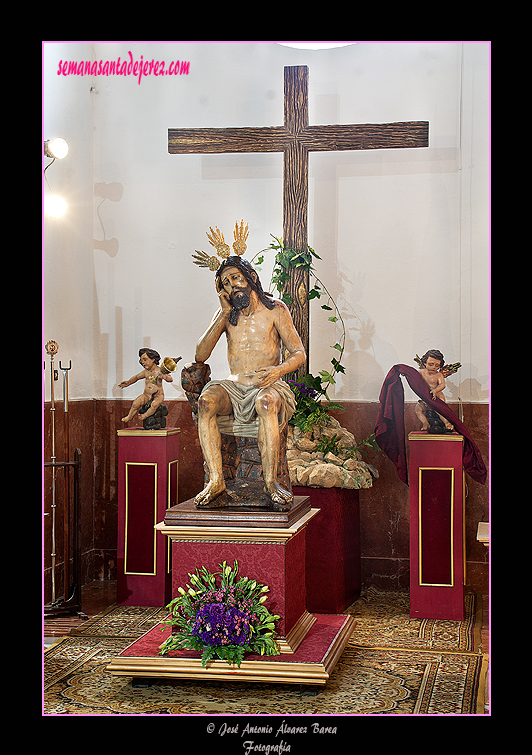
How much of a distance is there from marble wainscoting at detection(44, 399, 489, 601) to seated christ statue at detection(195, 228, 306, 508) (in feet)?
6.70

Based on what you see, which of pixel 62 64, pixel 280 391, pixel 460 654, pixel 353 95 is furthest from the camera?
pixel 353 95

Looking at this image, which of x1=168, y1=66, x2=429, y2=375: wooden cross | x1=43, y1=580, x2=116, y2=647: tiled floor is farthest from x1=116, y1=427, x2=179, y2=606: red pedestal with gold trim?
x1=168, y1=66, x2=429, y2=375: wooden cross

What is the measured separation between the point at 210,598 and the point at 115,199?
4205 mm

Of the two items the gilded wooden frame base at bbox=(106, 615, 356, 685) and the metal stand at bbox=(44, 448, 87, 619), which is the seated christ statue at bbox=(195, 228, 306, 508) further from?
the metal stand at bbox=(44, 448, 87, 619)

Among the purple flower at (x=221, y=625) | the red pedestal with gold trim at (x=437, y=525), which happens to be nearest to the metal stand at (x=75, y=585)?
the purple flower at (x=221, y=625)

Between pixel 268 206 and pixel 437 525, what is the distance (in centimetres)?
317

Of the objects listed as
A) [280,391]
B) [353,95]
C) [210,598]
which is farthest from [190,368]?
[353,95]

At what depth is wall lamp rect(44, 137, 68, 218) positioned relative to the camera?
5891 mm

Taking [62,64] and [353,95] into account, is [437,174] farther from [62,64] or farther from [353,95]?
[62,64]

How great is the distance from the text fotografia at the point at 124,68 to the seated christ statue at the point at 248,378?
8.95ft

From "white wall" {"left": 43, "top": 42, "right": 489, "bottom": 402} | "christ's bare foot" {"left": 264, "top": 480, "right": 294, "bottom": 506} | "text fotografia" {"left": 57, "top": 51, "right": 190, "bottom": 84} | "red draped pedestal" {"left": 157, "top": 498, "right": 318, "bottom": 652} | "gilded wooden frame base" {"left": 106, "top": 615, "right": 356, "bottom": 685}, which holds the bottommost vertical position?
"gilded wooden frame base" {"left": 106, "top": 615, "right": 356, "bottom": 685}

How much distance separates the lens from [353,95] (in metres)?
7.00

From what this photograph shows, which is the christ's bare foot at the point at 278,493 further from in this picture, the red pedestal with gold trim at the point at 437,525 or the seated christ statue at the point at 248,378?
the red pedestal with gold trim at the point at 437,525

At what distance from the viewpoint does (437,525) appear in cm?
589
